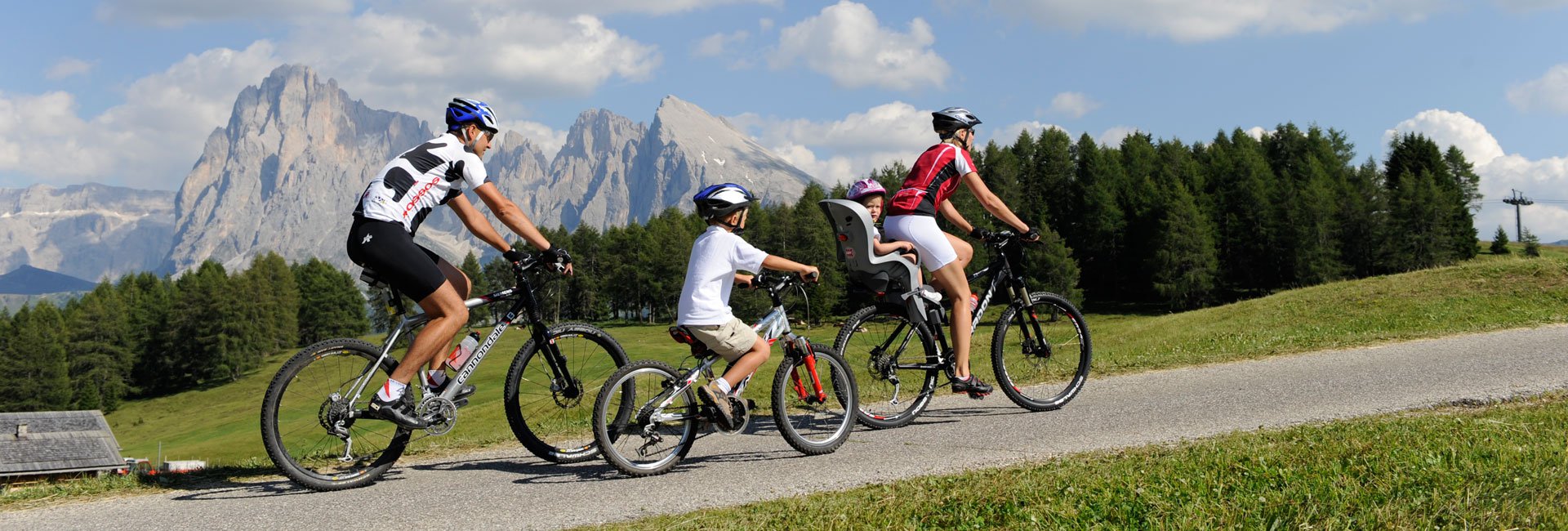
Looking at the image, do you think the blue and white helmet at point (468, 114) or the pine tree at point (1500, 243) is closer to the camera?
the blue and white helmet at point (468, 114)

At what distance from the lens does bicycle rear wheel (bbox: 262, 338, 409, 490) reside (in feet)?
21.7

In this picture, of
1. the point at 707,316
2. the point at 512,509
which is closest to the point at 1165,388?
the point at 707,316

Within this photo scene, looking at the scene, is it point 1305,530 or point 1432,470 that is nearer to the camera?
point 1305,530

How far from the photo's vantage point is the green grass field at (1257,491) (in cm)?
438

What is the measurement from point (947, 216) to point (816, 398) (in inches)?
90.5

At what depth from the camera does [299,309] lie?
127m

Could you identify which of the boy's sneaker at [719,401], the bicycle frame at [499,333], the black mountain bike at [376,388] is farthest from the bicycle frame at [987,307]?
the bicycle frame at [499,333]

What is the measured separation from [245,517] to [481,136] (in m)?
2.94

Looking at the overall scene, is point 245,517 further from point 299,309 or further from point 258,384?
point 299,309

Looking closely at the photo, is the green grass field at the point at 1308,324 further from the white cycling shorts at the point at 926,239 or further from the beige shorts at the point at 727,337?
the white cycling shorts at the point at 926,239

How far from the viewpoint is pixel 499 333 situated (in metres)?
7.25

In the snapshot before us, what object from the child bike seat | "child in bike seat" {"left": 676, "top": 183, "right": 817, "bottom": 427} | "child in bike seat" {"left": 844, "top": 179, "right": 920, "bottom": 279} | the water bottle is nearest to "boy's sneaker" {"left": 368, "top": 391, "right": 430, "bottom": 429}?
the water bottle

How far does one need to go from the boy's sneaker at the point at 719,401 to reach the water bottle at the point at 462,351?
5.53 feet

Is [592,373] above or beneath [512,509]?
above
